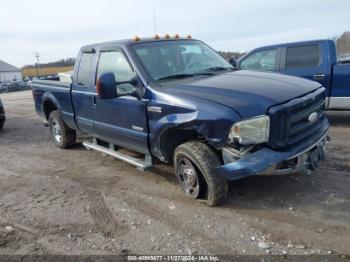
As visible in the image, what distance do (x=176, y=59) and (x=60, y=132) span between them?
341 centimetres

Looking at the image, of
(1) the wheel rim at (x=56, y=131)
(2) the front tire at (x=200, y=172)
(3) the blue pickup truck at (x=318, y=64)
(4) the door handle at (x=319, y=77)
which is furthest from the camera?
(4) the door handle at (x=319, y=77)

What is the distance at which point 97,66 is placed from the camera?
5621 millimetres

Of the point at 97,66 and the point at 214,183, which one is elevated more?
the point at 97,66

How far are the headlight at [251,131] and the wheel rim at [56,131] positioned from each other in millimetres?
4582

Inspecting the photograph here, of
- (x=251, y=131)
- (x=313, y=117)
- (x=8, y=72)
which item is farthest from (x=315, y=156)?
(x=8, y=72)

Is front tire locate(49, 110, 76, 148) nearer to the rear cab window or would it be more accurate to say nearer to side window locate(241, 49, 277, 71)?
the rear cab window

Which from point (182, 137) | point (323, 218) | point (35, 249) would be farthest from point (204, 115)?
point (35, 249)

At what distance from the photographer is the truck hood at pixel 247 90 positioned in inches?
147

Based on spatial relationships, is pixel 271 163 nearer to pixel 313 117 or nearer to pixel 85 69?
pixel 313 117

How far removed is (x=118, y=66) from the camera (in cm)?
513

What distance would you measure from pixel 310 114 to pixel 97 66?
3173 millimetres

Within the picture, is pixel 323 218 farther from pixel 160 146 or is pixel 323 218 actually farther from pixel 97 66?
pixel 97 66

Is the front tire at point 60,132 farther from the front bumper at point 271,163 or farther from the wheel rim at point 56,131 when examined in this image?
the front bumper at point 271,163

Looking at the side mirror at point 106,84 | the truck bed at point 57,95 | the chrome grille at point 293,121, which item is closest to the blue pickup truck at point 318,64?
the chrome grille at point 293,121
